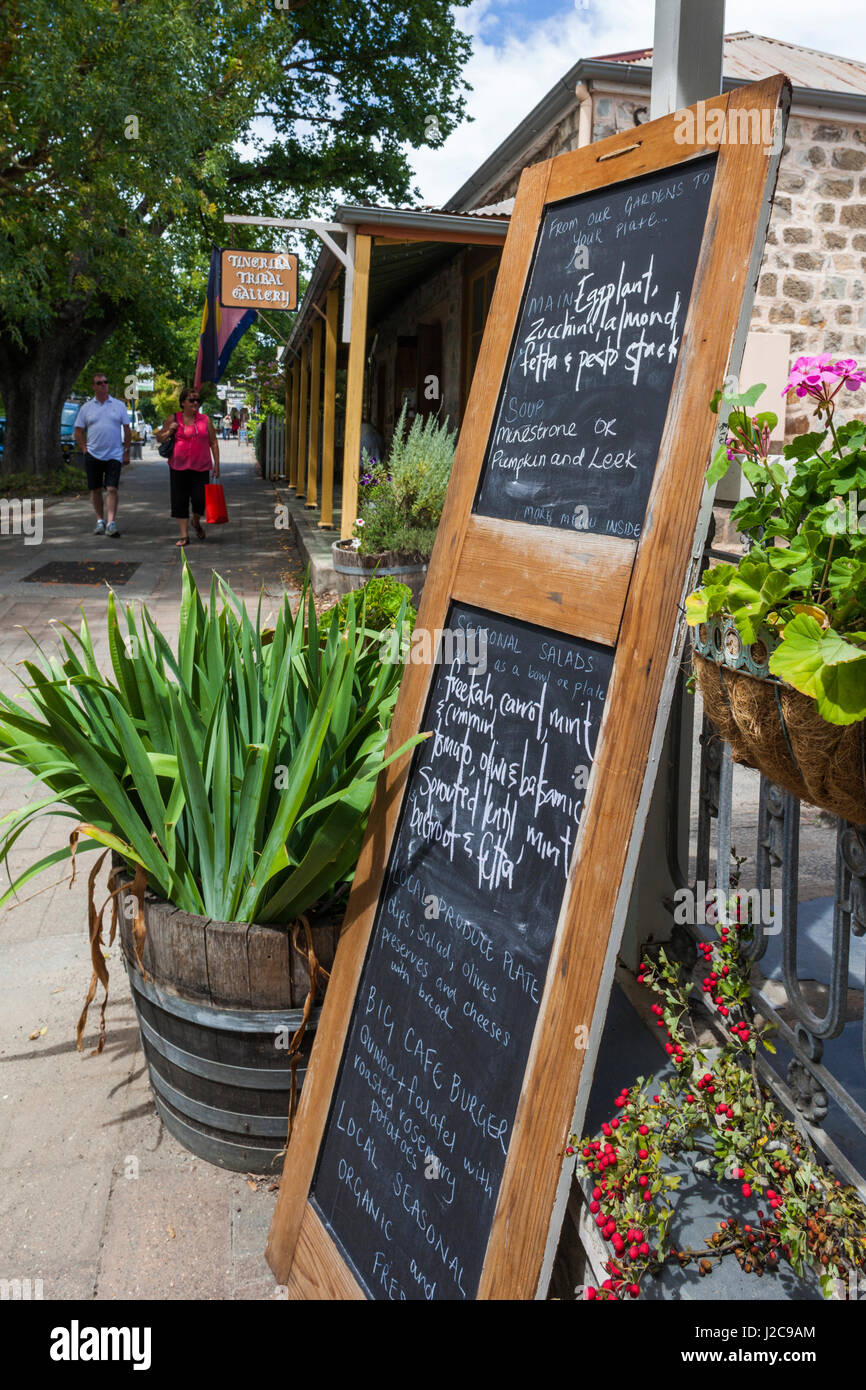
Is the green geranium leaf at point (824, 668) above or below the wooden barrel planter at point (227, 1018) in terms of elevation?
above

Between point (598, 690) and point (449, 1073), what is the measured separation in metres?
0.73

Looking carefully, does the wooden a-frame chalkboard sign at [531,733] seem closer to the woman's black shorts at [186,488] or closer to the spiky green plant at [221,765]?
the spiky green plant at [221,765]

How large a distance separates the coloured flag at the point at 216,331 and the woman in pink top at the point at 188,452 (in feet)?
11.7

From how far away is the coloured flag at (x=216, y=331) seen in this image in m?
15.0

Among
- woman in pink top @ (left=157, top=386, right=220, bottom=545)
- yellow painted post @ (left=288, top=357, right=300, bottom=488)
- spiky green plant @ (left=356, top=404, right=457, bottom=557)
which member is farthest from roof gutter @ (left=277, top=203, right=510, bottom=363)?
yellow painted post @ (left=288, top=357, right=300, bottom=488)

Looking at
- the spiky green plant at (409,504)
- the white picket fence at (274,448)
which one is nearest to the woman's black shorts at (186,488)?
the spiky green plant at (409,504)

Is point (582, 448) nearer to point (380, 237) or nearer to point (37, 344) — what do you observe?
point (380, 237)

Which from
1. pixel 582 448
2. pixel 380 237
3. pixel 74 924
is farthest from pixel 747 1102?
pixel 380 237

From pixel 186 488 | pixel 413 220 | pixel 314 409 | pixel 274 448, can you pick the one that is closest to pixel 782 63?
pixel 413 220

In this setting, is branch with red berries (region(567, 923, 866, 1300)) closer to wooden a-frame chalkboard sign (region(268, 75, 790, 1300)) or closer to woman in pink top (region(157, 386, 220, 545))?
wooden a-frame chalkboard sign (region(268, 75, 790, 1300))

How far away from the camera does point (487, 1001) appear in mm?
1821

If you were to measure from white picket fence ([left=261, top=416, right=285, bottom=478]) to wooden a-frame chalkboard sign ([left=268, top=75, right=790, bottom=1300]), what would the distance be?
2537 centimetres

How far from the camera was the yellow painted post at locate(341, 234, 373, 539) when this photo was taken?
8.85 meters

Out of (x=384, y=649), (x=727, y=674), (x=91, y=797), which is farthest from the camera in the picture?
(x=384, y=649)
